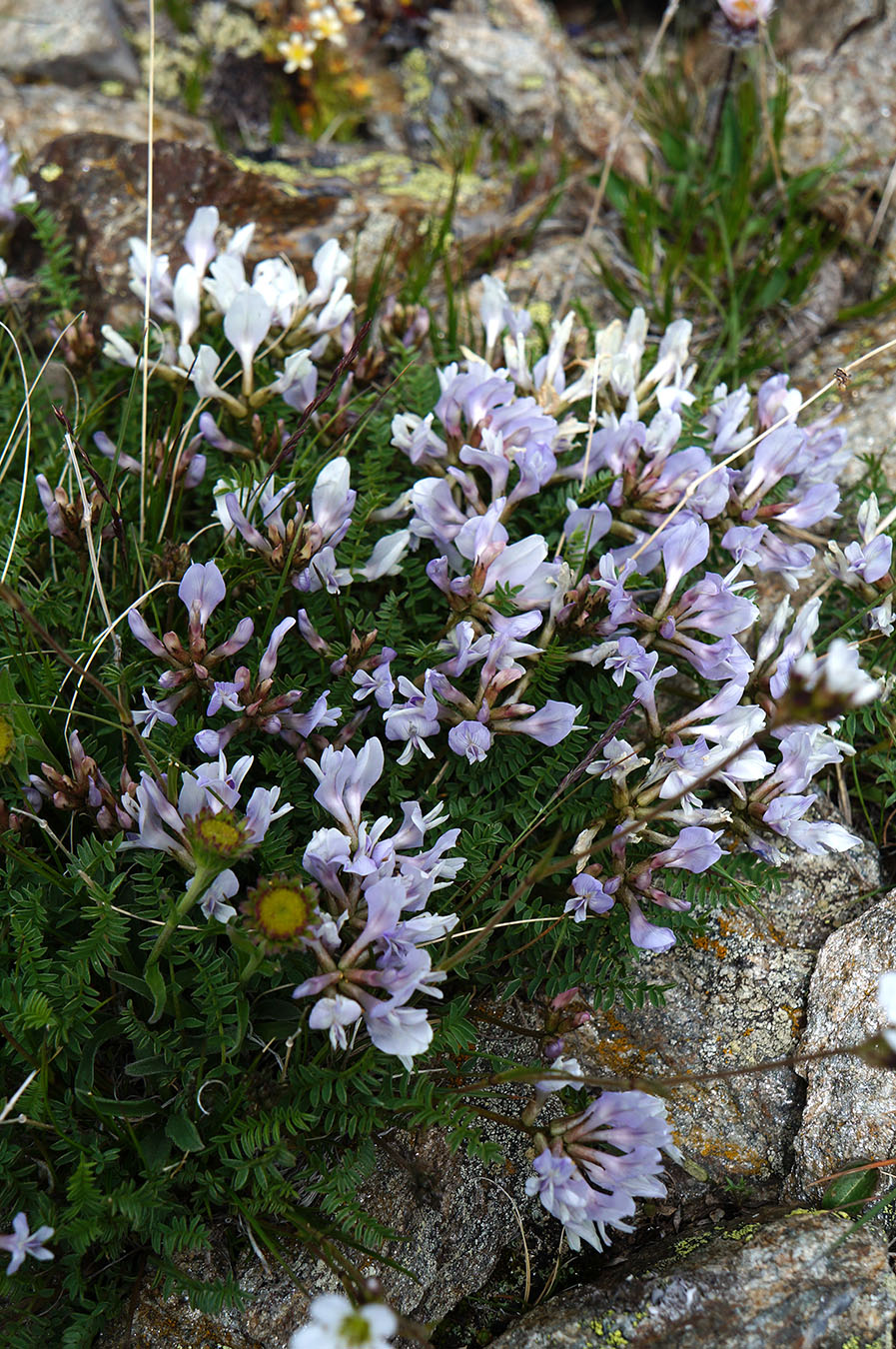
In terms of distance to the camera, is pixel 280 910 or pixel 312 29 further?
pixel 312 29

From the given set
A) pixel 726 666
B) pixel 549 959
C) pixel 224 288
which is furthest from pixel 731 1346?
pixel 224 288

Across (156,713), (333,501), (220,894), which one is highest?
(333,501)

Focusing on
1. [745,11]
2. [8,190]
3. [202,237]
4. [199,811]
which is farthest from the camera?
[745,11]

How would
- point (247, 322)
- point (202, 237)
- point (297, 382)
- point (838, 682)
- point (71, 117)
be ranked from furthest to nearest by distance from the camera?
point (71, 117)
point (202, 237)
point (297, 382)
point (247, 322)
point (838, 682)

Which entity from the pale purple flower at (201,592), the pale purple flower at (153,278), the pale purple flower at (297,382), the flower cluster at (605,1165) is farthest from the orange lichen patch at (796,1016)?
the pale purple flower at (153,278)

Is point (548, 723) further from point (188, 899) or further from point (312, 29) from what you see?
point (312, 29)

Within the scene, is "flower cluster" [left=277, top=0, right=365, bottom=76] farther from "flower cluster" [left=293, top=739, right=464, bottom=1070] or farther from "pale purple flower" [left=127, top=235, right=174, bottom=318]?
"flower cluster" [left=293, top=739, right=464, bottom=1070]

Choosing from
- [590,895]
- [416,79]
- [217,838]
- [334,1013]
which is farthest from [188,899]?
[416,79]
